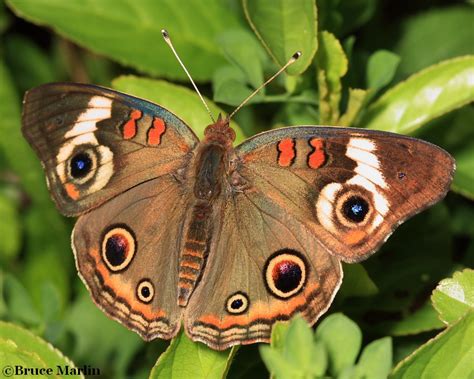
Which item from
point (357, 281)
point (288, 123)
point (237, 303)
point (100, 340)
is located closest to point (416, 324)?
point (357, 281)

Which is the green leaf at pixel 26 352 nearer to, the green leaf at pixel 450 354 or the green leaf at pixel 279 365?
the green leaf at pixel 279 365

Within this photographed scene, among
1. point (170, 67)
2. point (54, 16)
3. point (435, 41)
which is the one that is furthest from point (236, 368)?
point (435, 41)

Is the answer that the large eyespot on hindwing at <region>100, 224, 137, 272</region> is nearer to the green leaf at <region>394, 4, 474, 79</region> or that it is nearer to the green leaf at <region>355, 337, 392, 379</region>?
the green leaf at <region>355, 337, 392, 379</region>

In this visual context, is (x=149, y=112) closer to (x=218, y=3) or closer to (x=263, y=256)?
(x=263, y=256)

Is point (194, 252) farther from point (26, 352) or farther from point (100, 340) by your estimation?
point (100, 340)

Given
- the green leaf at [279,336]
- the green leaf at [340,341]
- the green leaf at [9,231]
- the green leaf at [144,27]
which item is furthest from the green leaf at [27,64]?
the green leaf at [340,341]

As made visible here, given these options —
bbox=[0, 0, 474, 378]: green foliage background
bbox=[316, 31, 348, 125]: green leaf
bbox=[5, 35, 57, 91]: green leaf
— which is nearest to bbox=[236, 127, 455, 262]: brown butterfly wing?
bbox=[0, 0, 474, 378]: green foliage background
